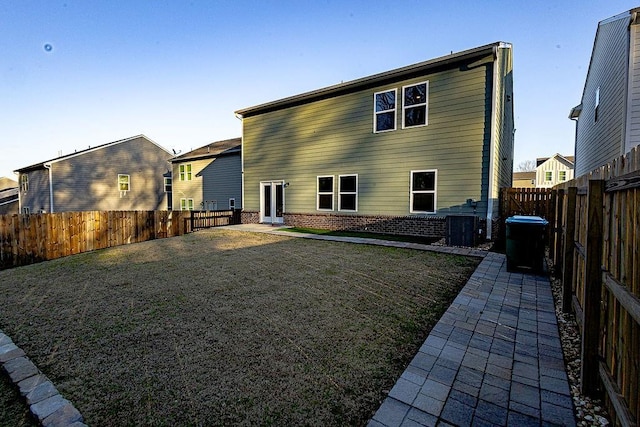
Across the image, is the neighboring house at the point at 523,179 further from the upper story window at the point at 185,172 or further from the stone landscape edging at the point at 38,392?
the stone landscape edging at the point at 38,392

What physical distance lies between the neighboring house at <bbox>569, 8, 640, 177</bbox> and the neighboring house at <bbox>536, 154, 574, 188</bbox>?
23.3m

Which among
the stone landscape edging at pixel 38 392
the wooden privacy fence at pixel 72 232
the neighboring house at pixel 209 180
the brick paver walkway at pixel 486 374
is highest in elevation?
the neighboring house at pixel 209 180

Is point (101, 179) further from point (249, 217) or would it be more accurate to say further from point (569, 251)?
point (569, 251)

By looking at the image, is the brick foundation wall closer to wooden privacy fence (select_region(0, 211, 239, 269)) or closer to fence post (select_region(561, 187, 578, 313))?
wooden privacy fence (select_region(0, 211, 239, 269))

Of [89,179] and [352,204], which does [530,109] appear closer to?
[352,204]

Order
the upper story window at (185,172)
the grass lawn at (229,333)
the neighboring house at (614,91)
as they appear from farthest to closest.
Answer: the upper story window at (185,172) → the neighboring house at (614,91) → the grass lawn at (229,333)

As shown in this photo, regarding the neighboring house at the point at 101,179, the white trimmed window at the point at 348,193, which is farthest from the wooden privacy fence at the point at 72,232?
the neighboring house at the point at 101,179

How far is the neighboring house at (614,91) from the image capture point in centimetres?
747

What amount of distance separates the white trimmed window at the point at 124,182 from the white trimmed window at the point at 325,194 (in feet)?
66.3

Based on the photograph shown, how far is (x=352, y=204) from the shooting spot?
12.4 m

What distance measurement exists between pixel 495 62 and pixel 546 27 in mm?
2926

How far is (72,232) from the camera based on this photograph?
9.54 m

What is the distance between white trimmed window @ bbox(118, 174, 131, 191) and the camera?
24.2 m

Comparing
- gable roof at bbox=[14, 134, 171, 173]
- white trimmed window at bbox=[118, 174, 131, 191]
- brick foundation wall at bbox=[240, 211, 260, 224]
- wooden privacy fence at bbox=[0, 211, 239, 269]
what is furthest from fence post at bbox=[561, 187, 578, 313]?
white trimmed window at bbox=[118, 174, 131, 191]
